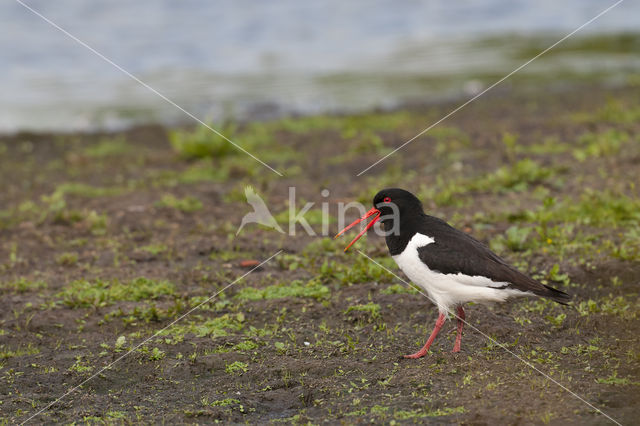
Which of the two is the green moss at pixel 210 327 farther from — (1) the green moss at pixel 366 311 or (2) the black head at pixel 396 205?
(2) the black head at pixel 396 205

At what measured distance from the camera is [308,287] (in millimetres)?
6852

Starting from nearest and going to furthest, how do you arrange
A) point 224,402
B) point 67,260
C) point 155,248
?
point 224,402
point 67,260
point 155,248

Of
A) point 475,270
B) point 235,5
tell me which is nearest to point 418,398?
point 475,270

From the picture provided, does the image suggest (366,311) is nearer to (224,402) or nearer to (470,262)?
(470,262)

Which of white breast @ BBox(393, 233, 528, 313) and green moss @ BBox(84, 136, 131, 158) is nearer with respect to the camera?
white breast @ BBox(393, 233, 528, 313)

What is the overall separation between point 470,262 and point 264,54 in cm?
1355

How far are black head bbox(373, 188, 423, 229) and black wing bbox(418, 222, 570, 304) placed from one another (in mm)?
276

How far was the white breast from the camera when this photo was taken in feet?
17.9

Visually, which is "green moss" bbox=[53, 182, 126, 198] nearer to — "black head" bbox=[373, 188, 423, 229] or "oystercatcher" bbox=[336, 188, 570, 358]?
"black head" bbox=[373, 188, 423, 229]

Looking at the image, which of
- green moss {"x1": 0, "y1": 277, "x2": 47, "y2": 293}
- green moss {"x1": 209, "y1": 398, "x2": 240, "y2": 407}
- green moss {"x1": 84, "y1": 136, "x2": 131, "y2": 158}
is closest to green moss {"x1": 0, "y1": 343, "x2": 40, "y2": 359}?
green moss {"x1": 0, "y1": 277, "x2": 47, "y2": 293}

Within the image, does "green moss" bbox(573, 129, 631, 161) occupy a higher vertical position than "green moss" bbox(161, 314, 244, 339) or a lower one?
higher

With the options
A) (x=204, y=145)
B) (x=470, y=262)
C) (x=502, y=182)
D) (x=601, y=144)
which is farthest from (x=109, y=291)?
(x=601, y=144)

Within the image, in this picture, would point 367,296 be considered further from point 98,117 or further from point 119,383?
point 98,117

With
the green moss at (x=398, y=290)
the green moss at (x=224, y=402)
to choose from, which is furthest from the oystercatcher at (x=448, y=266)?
the green moss at (x=224, y=402)
